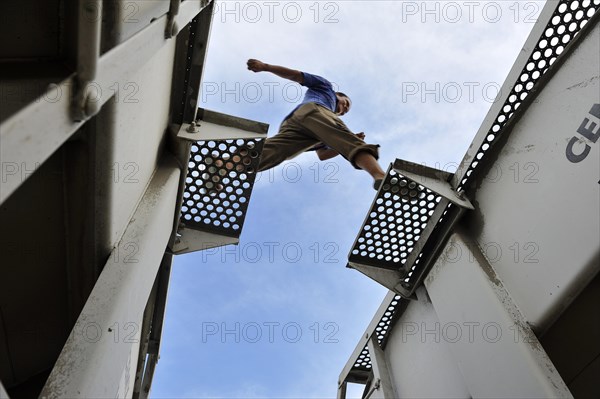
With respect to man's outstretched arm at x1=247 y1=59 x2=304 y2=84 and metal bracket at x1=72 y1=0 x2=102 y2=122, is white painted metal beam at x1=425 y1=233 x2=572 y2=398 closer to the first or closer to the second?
man's outstretched arm at x1=247 y1=59 x2=304 y2=84

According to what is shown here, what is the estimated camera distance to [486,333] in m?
2.59

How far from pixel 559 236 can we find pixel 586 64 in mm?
926

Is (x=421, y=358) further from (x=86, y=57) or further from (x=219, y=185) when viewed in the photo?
(x=86, y=57)

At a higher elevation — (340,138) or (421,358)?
(340,138)

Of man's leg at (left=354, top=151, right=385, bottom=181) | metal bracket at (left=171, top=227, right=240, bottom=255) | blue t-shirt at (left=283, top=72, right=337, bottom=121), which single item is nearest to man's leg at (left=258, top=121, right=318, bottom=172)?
blue t-shirt at (left=283, top=72, right=337, bottom=121)

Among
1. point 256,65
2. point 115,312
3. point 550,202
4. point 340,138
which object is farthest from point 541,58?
point 115,312

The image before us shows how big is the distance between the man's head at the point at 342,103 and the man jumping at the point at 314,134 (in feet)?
1.14

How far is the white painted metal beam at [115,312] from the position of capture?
139 centimetres

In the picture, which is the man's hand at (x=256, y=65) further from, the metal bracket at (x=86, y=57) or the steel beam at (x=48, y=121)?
the metal bracket at (x=86, y=57)

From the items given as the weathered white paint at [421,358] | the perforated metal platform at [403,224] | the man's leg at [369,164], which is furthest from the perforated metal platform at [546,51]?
the weathered white paint at [421,358]

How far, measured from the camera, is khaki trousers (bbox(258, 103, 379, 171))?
3.69 meters

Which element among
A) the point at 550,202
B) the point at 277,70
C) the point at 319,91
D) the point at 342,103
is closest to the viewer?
the point at 550,202

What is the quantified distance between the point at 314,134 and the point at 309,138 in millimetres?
143

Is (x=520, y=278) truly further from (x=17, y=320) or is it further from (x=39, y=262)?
(x=17, y=320)
